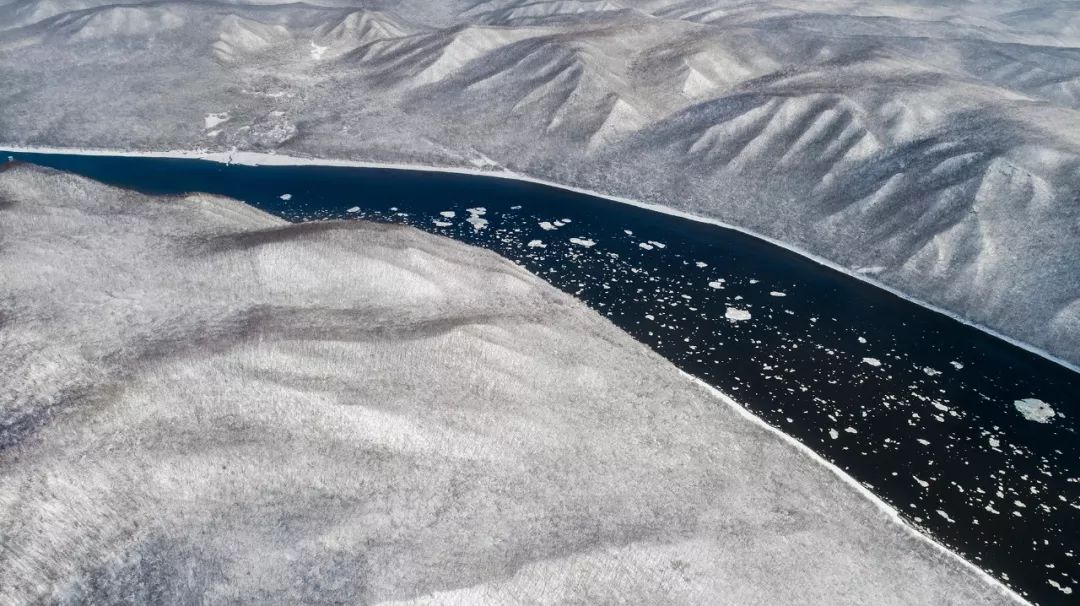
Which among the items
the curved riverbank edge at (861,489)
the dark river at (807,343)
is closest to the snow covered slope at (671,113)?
the dark river at (807,343)

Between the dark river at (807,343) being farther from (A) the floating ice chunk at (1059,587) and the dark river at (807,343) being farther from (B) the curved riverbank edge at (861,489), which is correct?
(B) the curved riverbank edge at (861,489)

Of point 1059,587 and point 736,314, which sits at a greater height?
point 736,314

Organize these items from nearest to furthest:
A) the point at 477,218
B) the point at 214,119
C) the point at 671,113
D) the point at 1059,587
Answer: the point at 1059,587 < the point at 477,218 < the point at 671,113 < the point at 214,119

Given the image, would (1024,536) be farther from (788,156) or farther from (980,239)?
(788,156)

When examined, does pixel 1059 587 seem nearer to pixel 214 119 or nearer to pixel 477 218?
pixel 477 218

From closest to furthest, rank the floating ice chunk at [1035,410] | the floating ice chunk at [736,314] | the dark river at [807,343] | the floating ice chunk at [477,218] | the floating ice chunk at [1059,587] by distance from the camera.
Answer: the floating ice chunk at [1059,587] → the dark river at [807,343] → the floating ice chunk at [1035,410] → the floating ice chunk at [736,314] → the floating ice chunk at [477,218]

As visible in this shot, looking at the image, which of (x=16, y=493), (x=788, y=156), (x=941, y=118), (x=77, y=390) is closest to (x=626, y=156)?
(x=788, y=156)

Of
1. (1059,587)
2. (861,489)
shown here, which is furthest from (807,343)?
(1059,587)
